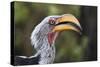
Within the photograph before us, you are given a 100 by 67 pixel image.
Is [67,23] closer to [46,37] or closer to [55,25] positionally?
[55,25]

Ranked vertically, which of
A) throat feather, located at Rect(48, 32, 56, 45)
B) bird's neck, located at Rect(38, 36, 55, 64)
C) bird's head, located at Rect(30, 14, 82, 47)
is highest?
bird's head, located at Rect(30, 14, 82, 47)

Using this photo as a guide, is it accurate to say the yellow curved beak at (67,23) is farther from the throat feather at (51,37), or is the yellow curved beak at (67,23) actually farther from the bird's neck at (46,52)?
the bird's neck at (46,52)

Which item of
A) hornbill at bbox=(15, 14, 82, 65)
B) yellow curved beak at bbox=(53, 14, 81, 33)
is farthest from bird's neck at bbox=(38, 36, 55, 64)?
yellow curved beak at bbox=(53, 14, 81, 33)

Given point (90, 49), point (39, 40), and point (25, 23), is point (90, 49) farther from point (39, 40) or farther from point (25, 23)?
point (25, 23)

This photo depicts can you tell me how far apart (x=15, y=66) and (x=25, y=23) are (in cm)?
50

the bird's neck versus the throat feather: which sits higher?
the throat feather

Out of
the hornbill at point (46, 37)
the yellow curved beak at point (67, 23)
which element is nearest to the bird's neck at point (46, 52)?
the hornbill at point (46, 37)

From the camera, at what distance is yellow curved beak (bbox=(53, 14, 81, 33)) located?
113 inches

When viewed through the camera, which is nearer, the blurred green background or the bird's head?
the blurred green background

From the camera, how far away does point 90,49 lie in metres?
3.09

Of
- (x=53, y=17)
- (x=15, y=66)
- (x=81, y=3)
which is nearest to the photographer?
(x=15, y=66)

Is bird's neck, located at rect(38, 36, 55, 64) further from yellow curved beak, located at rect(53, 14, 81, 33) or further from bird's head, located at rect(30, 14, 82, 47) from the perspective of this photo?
yellow curved beak, located at rect(53, 14, 81, 33)

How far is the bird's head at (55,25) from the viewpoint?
2.80 m
